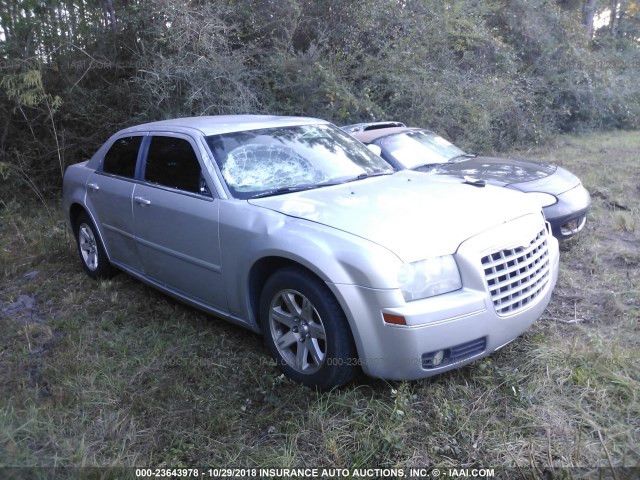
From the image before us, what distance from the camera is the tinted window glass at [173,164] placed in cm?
415

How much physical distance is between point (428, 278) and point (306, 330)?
781 mm

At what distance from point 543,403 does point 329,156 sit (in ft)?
7.45

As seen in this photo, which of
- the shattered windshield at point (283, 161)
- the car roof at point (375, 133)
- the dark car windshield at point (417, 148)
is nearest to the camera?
the shattered windshield at point (283, 161)

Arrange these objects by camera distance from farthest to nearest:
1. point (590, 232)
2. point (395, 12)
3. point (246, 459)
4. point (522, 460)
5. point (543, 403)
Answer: point (395, 12) → point (590, 232) → point (543, 403) → point (246, 459) → point (522, 460)

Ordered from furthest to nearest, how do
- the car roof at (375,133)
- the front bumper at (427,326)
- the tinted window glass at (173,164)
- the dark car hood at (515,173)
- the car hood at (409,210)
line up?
the car roof at (375,133), the dark car hood at (515,173), the tinted window glass at (173,164), the car hood at (409,210), the front bumper at (427,326)

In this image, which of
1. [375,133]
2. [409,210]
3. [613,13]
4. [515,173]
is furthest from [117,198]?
[613,13]

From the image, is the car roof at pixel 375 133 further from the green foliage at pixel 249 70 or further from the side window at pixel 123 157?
the side window at pixel 123 157

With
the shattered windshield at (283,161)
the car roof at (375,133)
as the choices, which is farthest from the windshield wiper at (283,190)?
the car roof at (375,133)

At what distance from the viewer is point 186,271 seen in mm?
4180

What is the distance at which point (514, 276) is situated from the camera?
329 cm

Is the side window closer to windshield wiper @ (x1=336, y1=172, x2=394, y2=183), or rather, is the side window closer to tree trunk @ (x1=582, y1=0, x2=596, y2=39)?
windshield wiper @ (x1=336, y1=172, x2=394, y2=183)

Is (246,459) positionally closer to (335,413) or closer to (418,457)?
(335,413)

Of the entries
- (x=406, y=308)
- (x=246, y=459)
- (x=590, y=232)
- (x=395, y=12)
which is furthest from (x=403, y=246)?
(x=395, y=12)

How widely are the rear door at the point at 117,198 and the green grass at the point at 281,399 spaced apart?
0.51m
